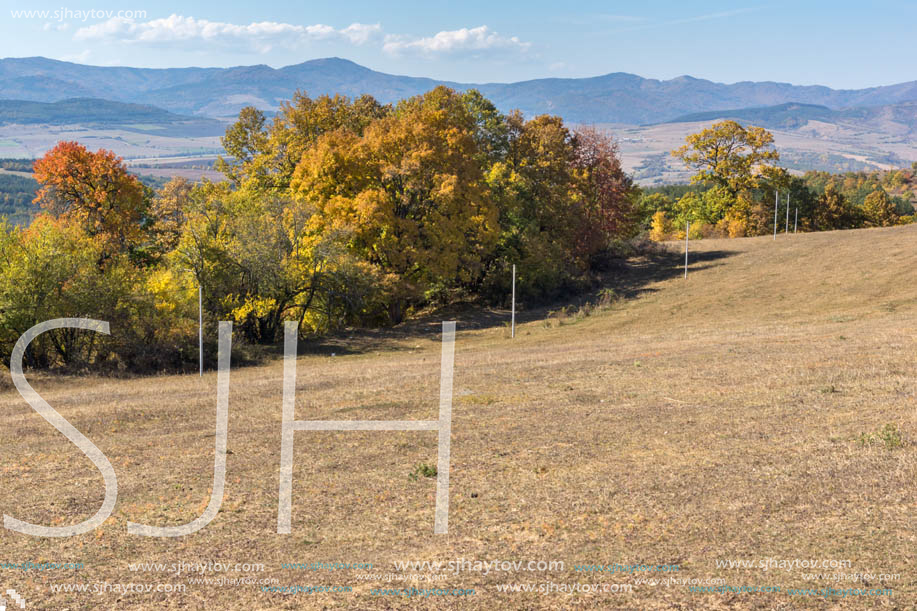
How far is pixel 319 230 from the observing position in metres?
44.8

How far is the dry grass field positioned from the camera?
899 centimetres

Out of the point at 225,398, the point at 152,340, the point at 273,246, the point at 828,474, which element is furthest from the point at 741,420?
the point at 273,246

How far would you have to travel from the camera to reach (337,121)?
180 ft

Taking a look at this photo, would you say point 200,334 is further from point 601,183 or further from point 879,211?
point 879,211

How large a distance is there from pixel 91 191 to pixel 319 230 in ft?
68.9

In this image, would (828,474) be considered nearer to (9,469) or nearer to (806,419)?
(806,419)

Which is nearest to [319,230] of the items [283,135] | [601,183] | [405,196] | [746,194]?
[405,196]

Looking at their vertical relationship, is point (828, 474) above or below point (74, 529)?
above

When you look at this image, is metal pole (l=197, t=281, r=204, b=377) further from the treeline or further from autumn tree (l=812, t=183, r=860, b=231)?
autumn tree (l=812, t=183, r=860, b=231)

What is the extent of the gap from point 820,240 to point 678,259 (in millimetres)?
13378

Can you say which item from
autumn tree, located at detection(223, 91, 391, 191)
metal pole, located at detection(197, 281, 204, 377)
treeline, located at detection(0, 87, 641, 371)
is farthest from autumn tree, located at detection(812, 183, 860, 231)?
metal pole, located at detection(197, 281, 204, 377)

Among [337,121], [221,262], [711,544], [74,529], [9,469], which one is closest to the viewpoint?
[711,544]

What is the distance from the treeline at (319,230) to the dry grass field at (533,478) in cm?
732

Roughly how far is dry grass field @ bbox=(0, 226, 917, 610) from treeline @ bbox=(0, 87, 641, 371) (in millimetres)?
7316
